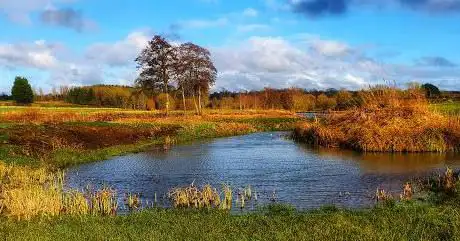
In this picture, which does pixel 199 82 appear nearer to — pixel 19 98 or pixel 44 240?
pixel 44 240

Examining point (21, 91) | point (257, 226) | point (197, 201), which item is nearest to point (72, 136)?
point (197, 201)

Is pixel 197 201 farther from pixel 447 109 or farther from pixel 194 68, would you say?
pixel 194 68

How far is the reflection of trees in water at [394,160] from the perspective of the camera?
28.5m

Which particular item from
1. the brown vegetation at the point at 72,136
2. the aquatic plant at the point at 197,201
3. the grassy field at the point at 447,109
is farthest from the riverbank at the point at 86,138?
the grassy field at the point at 447,109

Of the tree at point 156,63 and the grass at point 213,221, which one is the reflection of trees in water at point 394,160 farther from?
the tree at point 156,63

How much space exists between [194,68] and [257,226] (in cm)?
7671

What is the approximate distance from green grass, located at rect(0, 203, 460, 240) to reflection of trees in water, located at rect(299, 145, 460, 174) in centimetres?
1307

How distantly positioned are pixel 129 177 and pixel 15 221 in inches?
471

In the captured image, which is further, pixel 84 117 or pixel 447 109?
pixel 84 117

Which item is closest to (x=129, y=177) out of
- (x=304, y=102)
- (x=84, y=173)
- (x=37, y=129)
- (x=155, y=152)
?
(x=84, y=173)

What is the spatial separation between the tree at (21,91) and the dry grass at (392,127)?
437ft

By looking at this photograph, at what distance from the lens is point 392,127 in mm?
38875

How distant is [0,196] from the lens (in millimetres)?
17547

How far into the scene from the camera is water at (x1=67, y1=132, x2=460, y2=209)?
20875mm
